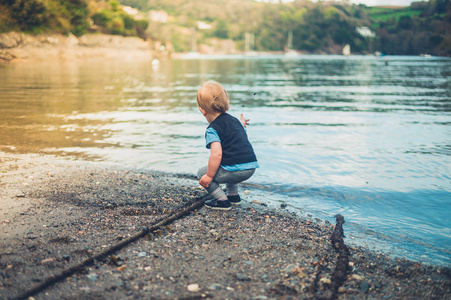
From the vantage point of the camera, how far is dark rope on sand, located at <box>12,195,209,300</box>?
3013 mm

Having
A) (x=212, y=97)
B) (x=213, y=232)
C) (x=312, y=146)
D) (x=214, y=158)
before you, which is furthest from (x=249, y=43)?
(x=213, y=232)

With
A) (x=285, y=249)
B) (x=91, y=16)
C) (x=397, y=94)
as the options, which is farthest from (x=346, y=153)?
(x=91, y=16)

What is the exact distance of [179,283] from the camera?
325 cm

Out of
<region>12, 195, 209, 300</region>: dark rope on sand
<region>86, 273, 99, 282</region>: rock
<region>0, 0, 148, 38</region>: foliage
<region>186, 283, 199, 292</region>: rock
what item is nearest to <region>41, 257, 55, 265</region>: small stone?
<region>12, 195, 209, 300</region>: dark rope on sand

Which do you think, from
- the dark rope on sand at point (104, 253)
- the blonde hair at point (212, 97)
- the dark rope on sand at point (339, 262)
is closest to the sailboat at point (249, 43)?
the blonde hair at point (212, 97)

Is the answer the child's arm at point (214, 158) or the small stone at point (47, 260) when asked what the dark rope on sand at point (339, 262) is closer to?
the child's arm at point (214, 158)

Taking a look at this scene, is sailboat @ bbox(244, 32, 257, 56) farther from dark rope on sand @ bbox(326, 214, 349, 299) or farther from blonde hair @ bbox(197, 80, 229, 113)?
dark rope on sand @ bbox(326, 214, 349, 299)

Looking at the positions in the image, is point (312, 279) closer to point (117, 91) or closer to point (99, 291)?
point (99, 291)

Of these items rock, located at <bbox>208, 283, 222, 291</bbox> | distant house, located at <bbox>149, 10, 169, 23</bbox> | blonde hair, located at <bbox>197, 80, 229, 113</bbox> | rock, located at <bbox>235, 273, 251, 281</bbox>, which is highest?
distant house, located at <bbox>149, 10, 169, 23</bbox>

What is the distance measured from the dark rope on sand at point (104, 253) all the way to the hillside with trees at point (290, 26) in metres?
58.6

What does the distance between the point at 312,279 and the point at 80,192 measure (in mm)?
3745

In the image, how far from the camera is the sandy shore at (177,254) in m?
3.19

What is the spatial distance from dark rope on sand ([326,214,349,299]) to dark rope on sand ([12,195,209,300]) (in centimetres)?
188

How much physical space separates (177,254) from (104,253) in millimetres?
709
